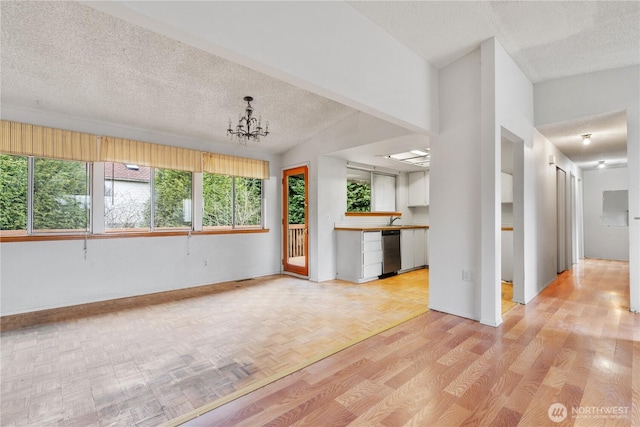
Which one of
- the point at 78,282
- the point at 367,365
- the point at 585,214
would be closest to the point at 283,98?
the point at 367,365

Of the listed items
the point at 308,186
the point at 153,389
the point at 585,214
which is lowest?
the point at 153,389

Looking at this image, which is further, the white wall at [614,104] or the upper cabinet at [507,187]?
the upper cabinet at [507,187]

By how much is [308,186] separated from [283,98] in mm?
1757

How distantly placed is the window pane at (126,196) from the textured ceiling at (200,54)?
25.3 inches

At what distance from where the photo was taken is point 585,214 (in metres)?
7.72

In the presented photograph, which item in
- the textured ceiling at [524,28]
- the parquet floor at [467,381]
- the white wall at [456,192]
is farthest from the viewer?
the white wall at [456,192]

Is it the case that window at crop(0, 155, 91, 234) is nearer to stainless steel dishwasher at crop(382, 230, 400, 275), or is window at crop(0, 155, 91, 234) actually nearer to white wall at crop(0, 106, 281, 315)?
white wall at crop(0, 106, 281, 315)

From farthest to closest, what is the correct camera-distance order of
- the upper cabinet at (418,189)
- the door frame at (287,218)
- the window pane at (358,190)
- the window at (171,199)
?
the upper cabinet at (418,189)
the window pane at (358,190)
the door frame at (287,218)
the window at (171,199)

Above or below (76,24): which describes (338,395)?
below

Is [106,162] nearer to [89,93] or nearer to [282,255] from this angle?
[89,93]

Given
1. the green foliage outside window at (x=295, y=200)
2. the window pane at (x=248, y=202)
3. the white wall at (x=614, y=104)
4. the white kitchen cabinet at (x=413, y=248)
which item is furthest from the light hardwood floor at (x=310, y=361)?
the green foliage outside window at (x=295, y=200)

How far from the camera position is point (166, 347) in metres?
2.58

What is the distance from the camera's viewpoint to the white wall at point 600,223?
7.18 metres

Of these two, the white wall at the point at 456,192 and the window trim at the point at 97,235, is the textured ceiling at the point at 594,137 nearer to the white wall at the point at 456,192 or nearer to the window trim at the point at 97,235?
the white wall at the point at 456,192
